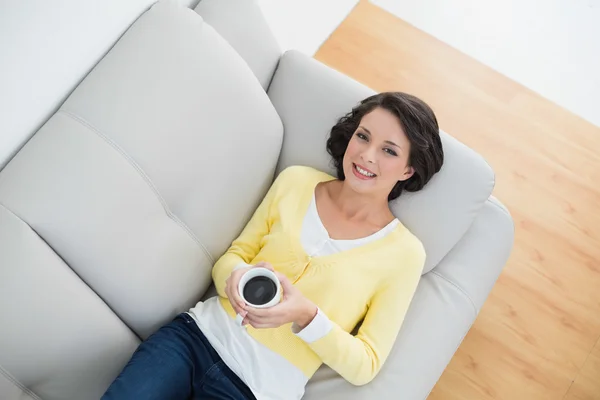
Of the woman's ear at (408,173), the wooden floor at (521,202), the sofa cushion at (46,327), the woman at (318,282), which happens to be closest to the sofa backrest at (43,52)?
the sofa cushion at (46,327)

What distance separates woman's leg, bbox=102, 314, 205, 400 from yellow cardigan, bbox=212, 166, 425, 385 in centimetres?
12

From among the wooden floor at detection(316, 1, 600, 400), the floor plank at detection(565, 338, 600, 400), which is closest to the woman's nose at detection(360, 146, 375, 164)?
the wooden floor at detection(316, 1, 600, 400)

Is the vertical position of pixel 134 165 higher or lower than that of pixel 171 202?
higher

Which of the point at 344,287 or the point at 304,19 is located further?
the point at 304,19

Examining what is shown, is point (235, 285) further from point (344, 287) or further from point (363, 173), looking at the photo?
point (363, 173)

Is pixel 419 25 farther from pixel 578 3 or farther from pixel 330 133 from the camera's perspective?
pixel 330 133

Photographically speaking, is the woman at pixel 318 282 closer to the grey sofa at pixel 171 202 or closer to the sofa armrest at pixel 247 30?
the grey sofa at pixel 171 202

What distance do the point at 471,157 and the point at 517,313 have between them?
730 millimetres

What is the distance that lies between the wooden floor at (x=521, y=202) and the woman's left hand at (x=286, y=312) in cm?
78

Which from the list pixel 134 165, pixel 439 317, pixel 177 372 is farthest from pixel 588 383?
pixel 134 165

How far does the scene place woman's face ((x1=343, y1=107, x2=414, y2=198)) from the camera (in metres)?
1.49

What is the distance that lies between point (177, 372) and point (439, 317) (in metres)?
0.63

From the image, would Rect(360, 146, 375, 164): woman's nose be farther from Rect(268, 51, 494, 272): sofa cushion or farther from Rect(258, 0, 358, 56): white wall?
Rect(258, 0, 358, 56): white wall

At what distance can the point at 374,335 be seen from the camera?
1.44 meters
